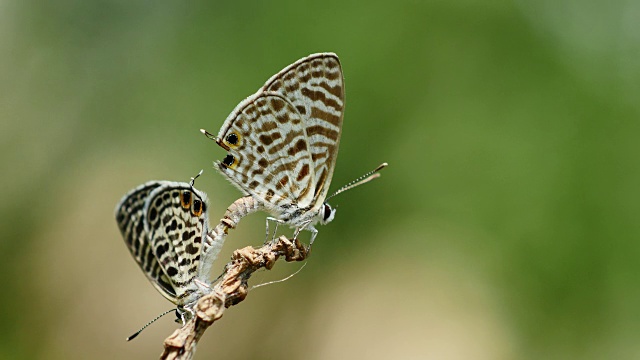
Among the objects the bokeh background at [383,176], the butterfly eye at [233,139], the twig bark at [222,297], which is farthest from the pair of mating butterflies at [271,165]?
the bokeh background at [383,176]

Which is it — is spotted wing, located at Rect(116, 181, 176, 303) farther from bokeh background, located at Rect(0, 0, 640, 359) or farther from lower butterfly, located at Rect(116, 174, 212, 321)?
bokeh background, located at Rect(0, 0, 640, 359)

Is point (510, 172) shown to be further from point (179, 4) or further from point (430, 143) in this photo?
point (179, 4)

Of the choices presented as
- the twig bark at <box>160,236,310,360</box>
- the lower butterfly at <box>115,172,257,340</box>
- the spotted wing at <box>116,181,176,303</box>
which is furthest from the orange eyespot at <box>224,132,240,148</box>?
the twig bark at <box>160,236,310,360</box>

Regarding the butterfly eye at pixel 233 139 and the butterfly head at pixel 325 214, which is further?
the butterfly head at pixel 325 214

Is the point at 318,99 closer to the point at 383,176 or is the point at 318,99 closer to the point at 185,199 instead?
the point at 185,199

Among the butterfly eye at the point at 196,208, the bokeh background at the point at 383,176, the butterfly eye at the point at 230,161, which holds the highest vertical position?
the butterfly eye at the point at 196,208

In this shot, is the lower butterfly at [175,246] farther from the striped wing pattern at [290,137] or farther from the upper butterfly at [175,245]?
the striped wing pattern at [290,137]

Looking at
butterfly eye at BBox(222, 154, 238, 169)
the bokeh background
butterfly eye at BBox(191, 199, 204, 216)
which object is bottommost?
the bokeh background

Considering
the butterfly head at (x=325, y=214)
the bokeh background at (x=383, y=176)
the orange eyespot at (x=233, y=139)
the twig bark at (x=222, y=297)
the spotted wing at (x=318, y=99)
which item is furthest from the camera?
the bokeh background at (x=383, y=176)

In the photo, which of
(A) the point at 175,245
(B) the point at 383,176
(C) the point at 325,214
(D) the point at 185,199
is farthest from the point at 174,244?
(B) the point at 383,176
